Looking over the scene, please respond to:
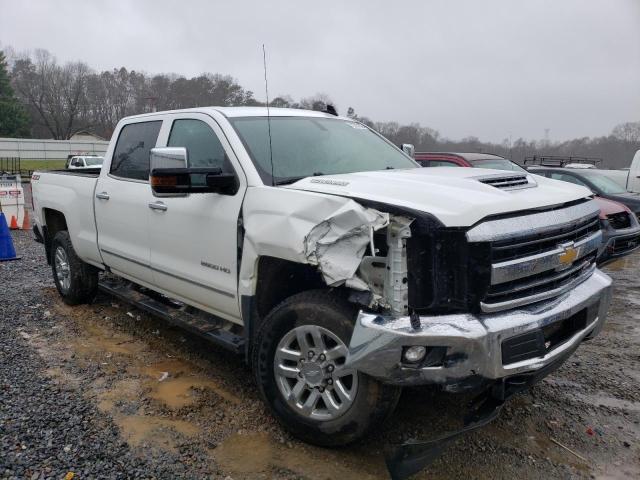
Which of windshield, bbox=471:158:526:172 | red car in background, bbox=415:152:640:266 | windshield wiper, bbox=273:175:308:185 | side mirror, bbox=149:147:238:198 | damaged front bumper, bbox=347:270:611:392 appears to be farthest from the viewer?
windshield, bbox=471:158:526:172

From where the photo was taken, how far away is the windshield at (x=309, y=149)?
3.55m

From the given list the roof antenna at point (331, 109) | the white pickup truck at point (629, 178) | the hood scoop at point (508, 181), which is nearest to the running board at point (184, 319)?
the hood scoop at point (508, 181)

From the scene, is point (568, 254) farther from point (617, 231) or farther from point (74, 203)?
point (617, 231)

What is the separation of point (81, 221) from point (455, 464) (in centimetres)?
420

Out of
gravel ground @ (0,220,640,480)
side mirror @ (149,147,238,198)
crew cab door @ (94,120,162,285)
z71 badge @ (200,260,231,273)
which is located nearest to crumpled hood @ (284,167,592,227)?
side mirror @ (149,147,238,198)

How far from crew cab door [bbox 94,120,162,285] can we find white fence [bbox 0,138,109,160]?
47.4 metres

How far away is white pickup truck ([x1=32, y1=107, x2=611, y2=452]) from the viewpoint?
2.55 metres

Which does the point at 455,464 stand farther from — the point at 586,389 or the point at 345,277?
the point at 586,389

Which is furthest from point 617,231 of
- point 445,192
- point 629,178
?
point 629,178

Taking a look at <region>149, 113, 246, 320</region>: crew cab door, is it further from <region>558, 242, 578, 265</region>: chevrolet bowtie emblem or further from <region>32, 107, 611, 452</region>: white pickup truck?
<region>558, 242, 578, 265</region>: chevrolet bowtie emblem

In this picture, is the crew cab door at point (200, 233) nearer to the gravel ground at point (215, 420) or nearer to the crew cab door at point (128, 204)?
the crew cab door at point (128, 204)

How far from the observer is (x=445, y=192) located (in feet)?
9.07

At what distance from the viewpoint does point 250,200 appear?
10.8ft

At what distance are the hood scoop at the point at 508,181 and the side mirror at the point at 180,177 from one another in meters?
1.54
